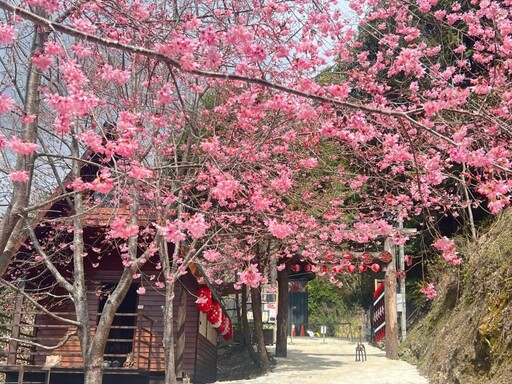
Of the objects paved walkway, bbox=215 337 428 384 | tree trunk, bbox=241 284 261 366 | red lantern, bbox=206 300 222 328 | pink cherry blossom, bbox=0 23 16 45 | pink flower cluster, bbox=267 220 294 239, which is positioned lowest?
paved walkway, bbox=215 337 428 384

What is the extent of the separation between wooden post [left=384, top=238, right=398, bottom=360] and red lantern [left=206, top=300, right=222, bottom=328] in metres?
5.01

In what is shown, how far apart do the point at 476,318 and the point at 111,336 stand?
914cm

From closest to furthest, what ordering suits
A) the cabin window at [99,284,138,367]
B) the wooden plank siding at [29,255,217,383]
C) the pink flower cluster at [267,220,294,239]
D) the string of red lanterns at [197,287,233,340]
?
the pink flower cluster at [267,220,294,239]
the wooden plank siding at [29,255,217,383]
the string of red lanterns at [197,287,233,340]
the cabin window at [99,284,138,367]

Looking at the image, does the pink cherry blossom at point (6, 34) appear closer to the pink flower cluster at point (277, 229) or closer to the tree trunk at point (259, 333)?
the pink flower cluster at point (277, 229)

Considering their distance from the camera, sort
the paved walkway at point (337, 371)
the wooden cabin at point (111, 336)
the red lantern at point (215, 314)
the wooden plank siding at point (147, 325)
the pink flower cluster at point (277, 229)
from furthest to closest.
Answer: the red lantern at point (215, 314)
the wooden plank siding at point (147, 325)
the paved walkway at point (337, 371)
the wooden cabin at point (111, 336)
the pink flower cluster at point (277, 229)

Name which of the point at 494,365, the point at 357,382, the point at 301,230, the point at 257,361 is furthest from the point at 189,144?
the point at 257,361

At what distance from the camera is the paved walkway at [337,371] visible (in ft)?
40.0

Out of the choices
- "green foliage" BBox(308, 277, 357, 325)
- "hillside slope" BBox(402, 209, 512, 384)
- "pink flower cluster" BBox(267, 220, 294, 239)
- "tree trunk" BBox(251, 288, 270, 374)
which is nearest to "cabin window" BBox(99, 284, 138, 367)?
"tree trunk" BBox(251, 288, 270, 374)

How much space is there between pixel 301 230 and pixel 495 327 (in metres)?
5.56

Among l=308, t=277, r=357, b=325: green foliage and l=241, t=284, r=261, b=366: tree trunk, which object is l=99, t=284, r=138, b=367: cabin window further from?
l=308, t=277, r=357, b=325: green foliage

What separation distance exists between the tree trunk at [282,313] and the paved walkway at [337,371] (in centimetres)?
47

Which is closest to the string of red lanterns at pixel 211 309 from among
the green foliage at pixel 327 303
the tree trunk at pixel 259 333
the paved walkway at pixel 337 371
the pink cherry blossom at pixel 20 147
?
the tree trunk at pixel 259 333

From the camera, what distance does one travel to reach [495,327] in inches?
285

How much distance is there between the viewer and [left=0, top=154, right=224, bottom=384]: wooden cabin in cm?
1128
